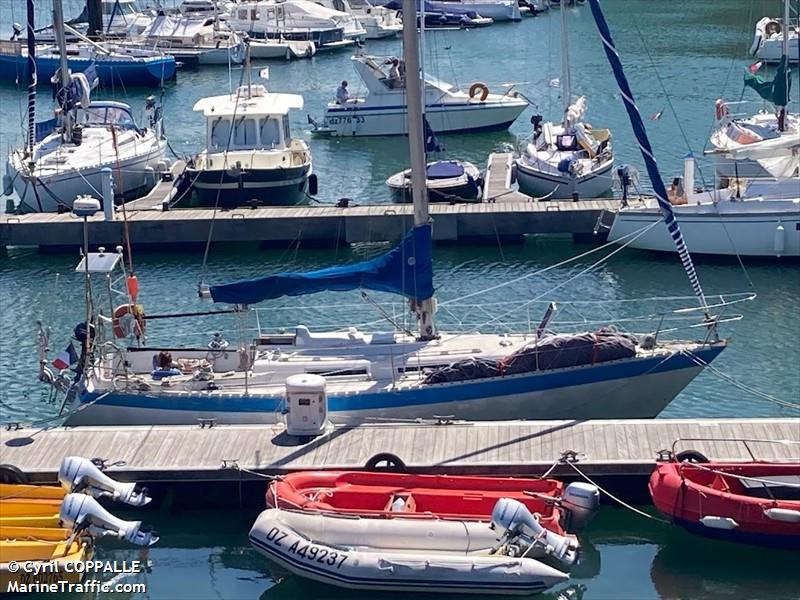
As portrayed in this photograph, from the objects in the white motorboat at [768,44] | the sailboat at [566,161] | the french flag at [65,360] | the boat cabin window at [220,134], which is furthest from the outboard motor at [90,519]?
the white motorboat at [768,44]

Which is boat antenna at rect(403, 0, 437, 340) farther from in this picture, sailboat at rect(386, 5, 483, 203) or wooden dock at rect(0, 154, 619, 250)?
sailboat at rect(386, 5, 483, 203)

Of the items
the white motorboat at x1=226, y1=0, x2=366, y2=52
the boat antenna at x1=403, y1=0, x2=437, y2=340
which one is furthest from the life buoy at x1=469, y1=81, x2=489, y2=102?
the boat antenna at x1=403, y1=0, x2=437, y2=340

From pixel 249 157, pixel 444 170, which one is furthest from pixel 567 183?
pixel 249 157

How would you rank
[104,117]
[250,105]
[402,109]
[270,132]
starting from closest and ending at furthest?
[270,132]
[250,105]
[104,117]
[402,109]

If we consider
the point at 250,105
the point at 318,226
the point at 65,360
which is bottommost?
the point at 318,226

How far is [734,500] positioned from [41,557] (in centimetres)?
926

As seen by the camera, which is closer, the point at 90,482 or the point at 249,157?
the point at 90,482

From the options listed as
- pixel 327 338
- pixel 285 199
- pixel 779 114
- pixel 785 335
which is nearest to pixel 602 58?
pixel 779 114

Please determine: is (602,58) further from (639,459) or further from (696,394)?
(639,459)

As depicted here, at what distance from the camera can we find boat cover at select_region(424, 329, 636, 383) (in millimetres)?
22844

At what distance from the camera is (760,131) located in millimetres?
41688

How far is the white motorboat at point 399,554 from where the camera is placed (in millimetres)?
18562

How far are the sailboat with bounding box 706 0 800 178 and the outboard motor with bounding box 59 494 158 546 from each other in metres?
19.6

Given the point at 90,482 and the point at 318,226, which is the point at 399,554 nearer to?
the point at 90,482
